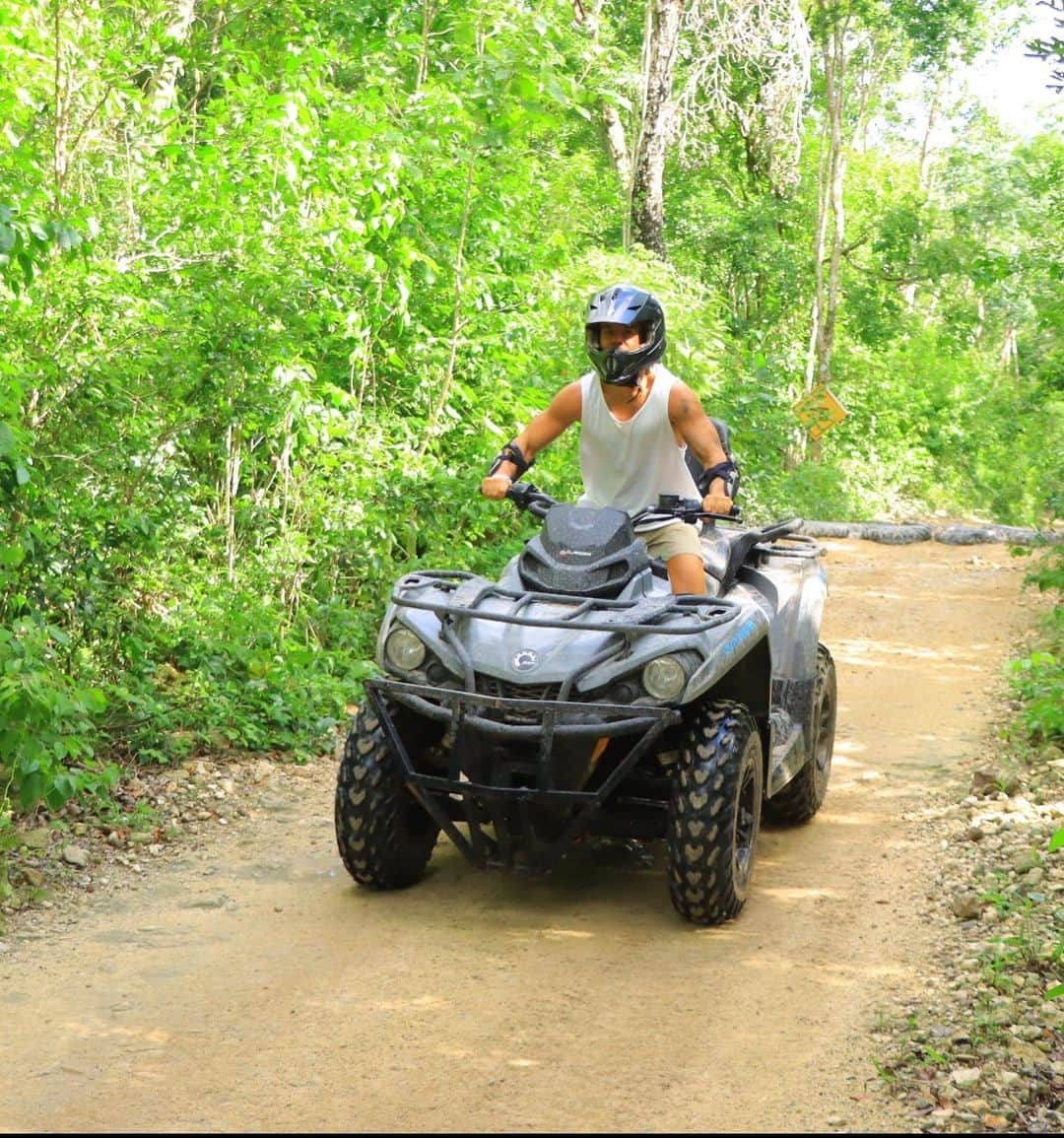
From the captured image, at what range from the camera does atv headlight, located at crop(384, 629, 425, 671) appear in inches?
221

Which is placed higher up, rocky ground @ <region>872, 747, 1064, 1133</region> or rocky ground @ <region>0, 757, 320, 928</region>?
rocky ground @ <region>872, 747, 1064, 1133</region>

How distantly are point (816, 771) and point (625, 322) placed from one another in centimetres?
252

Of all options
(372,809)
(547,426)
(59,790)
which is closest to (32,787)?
(59,790)

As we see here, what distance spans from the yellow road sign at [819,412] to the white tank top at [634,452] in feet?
47.4

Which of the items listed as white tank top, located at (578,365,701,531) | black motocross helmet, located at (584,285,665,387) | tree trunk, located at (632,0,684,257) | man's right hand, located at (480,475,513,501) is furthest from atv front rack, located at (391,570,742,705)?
tree trunk, located at (632,0,684,257)

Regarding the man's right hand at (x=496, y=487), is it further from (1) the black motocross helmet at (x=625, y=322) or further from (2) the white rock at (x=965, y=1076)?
(2) the white rock at (x=965, y=1076)

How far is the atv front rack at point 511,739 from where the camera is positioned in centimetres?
518

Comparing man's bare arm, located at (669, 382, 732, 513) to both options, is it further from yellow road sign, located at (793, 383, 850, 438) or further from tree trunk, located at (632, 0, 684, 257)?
yellow road sign, located at (793, 383, 850, 438)

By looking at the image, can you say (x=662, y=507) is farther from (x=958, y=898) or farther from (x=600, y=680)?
(x=958, y=898)

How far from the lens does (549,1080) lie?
4223 millimetres

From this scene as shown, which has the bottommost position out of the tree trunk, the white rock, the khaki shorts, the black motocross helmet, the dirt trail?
the dirt trail

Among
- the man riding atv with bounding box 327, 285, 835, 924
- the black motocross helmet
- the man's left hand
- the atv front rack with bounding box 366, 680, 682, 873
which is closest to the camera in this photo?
the atv front rack with bounding box 366, 680, 682, 873

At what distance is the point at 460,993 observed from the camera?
4.88m

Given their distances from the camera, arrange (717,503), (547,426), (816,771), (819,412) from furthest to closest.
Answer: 1. (819,412)
2. (816,771)
3. (547,426)
4. (717,503)
